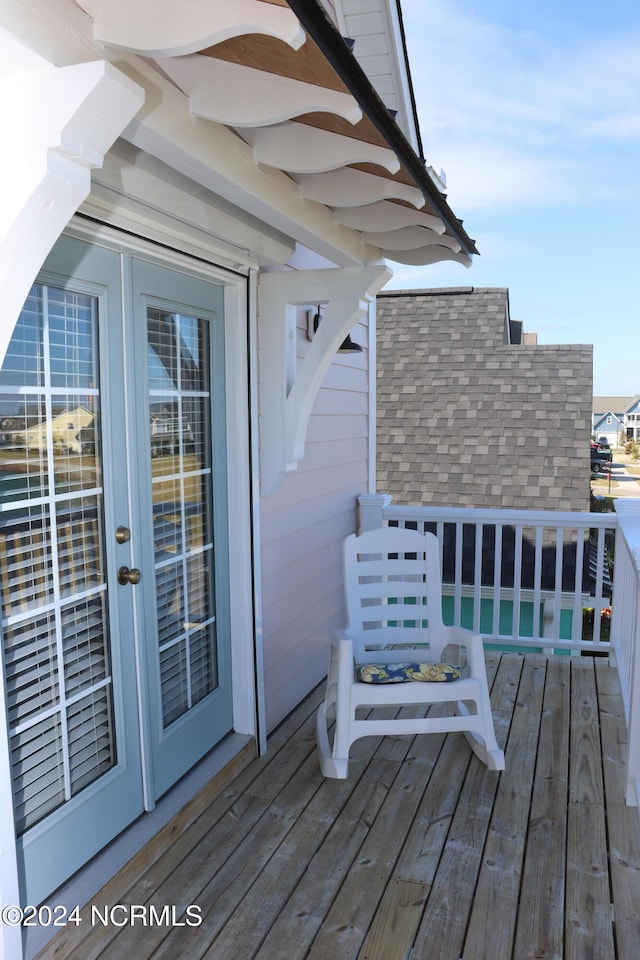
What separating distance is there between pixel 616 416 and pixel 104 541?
47356 mm

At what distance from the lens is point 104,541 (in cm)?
227

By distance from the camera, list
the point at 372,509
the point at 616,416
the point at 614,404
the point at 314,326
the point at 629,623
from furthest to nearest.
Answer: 1. the point at 614,404
2. the point at 616,416
3. the point at 372,509
4. the point at 314,326
5. the point at 629,623

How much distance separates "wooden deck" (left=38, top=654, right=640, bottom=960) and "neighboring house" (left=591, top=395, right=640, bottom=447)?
42815mm

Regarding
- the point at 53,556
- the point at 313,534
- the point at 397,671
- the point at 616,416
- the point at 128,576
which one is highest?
the point at 616,416

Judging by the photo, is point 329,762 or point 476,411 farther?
point 476,411

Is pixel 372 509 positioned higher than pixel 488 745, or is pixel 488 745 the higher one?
pixel 372 509

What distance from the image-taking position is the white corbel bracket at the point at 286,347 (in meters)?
3.07

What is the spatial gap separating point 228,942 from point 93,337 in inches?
67.4

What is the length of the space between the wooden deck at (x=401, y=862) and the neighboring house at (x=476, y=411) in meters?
4.19

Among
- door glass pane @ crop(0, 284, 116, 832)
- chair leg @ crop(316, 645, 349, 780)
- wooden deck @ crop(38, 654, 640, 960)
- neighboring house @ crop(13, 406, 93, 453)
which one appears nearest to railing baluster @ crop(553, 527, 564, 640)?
wooden deck @ crop(38, 654, 640, 960)

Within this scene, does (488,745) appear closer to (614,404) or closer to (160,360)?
(160,360)

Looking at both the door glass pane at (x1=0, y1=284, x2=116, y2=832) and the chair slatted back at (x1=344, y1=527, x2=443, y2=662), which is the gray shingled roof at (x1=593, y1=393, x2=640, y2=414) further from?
the door glass pane at (x1=0, y1=284, x2=116, y2=832)

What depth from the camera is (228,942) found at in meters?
2.04

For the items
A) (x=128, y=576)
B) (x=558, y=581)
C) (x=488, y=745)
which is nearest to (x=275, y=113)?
(x=128, y=576)
